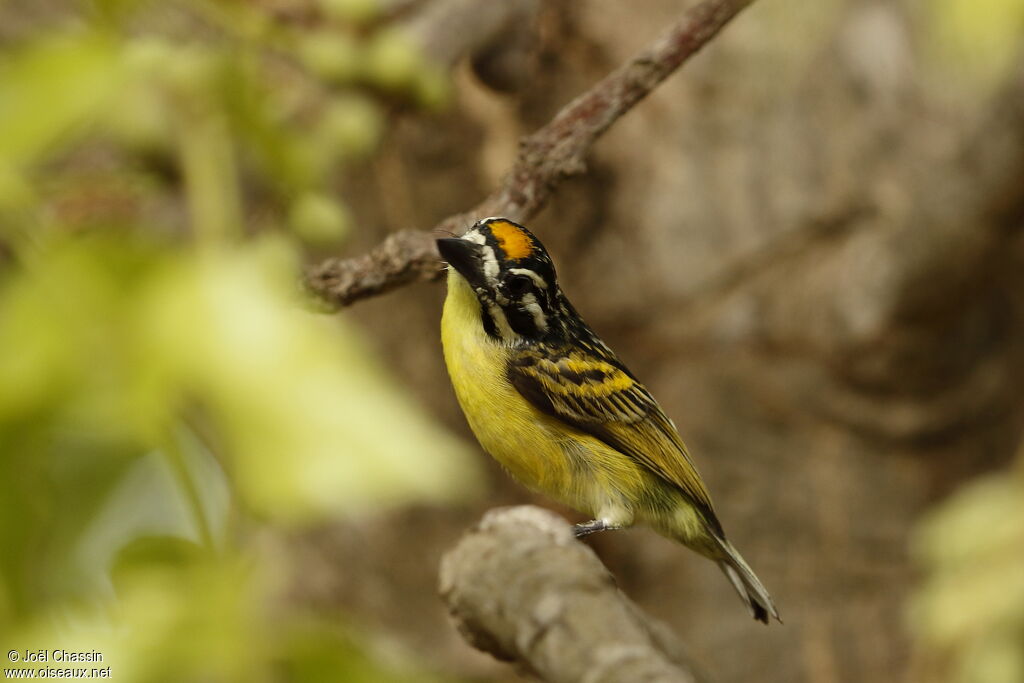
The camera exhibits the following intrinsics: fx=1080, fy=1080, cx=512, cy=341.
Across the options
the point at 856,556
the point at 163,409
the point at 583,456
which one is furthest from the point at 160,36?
the point at 856,556

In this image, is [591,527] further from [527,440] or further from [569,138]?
[569,138]

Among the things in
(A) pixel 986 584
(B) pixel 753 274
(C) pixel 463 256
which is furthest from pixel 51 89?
(B) pixel 753 274

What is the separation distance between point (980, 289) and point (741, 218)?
97cm

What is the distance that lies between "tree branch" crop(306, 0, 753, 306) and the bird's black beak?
0.16 feet

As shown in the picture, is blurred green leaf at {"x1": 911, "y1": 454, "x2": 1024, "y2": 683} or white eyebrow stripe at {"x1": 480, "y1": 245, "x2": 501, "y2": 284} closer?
white eyebrow stripe at {"x1": 480, "y1": 245, "x2": 501, "y2": 284}

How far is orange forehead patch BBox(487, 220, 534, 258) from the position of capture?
7.09ft

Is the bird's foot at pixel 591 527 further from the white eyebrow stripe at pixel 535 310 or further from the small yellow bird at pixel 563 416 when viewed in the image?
the white eyebrow stripe at pixel 535 310

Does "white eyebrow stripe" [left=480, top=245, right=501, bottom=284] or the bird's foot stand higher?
"white eyebrow stripe" [left=480, top=245, right=501, bottom=284]

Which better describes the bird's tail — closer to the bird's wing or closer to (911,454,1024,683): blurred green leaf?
the bird's wing

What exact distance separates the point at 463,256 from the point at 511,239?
115mm

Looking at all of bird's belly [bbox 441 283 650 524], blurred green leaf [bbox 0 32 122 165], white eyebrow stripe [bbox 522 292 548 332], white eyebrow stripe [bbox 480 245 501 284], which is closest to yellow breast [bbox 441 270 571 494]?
bird's belly [bbox 441 283 650 524]

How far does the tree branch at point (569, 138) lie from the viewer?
2098 millimetres

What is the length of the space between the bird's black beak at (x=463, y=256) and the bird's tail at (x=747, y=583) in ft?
3.37

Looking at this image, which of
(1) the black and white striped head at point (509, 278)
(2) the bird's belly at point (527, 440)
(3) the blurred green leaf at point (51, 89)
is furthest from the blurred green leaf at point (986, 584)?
(3) the blurred green leaf at point (51, 89)
